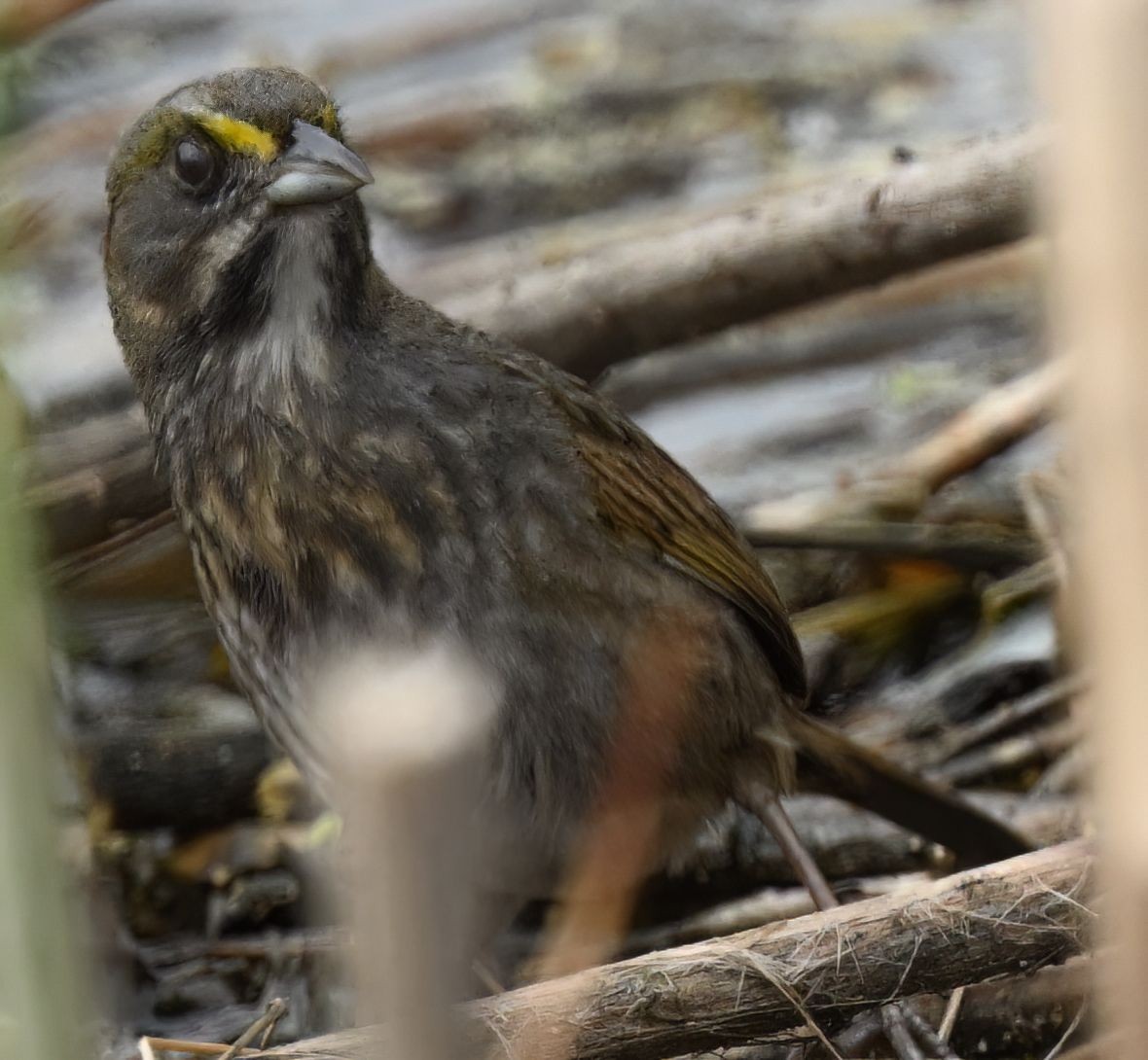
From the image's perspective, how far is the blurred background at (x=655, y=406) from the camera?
3750mm

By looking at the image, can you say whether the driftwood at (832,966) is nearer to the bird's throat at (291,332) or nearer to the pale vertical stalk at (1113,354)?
the bird's throat at (291,332)

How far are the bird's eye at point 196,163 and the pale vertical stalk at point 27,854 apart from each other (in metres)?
1.61

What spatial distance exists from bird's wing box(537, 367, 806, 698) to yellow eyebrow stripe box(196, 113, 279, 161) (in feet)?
2.01

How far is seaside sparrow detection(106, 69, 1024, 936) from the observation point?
282 cm

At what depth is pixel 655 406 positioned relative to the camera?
5395 mm

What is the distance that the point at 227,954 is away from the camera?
12.0ft

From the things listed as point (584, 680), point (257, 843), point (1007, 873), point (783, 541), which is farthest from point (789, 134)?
point (1007, 873)

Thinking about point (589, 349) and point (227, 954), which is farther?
point (589, 349)

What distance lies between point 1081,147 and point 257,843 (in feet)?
10.2

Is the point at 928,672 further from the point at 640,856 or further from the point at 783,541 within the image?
the point at 640,856

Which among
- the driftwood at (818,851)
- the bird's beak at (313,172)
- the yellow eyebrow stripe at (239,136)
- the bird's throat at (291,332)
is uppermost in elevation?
the yellow eyebrow stripe at (239,136)

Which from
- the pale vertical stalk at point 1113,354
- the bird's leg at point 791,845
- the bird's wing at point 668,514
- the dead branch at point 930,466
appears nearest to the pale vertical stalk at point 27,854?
the pale vertical stalk at point 1113,354

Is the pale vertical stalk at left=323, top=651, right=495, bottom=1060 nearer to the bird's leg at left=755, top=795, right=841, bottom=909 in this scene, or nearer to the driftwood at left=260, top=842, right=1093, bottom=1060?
the driftwood at left=260, top=842, right=1093, bottom=1060

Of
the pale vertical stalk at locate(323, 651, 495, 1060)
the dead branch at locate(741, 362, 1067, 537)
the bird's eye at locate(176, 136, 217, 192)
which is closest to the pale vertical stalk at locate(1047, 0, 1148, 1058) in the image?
the pale vertical stalk at locate(323, 651, 495, 1060)
